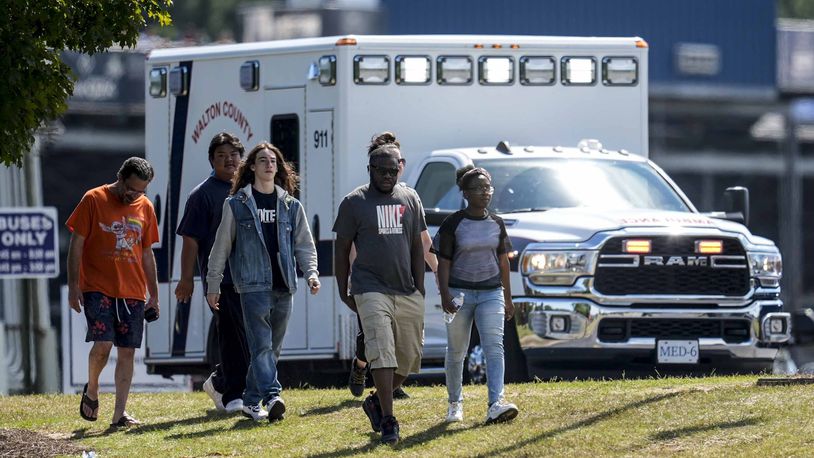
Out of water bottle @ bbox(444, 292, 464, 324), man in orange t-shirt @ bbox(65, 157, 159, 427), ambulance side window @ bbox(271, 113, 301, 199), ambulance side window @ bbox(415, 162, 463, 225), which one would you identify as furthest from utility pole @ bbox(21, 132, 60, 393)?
water bottle @ bbox(444, 292, 464, 324)

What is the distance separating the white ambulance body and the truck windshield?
838 millimetres

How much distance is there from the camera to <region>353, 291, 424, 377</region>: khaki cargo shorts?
1045 centimetres

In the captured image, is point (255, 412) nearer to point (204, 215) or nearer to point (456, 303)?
point (204, 215)

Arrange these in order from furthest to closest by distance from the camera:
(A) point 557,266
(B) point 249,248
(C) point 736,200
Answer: (C) point 736,200
(A) point 557,266
(B) point 249,248

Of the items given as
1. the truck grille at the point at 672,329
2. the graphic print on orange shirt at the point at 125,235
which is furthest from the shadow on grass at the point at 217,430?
the truck grille at the point at 672,329

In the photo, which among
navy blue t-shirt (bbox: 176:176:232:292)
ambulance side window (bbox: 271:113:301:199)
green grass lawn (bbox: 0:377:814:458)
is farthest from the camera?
ambulance side window (bbox: 271:113:301:199)

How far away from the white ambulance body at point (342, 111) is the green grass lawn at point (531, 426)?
2.14 metres

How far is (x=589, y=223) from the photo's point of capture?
13.5 metres

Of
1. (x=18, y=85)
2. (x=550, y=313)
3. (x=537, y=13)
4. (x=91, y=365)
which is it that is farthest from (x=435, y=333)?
(x=537, y=13)

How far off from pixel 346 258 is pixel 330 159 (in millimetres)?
4206

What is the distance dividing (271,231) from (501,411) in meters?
1.88

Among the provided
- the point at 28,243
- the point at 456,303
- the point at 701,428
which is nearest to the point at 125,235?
the point at 456,303

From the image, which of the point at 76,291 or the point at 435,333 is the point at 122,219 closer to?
the point at 76,291

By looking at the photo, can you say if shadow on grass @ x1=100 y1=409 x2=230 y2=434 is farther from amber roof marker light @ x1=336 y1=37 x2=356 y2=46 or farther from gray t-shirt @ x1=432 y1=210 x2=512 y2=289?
amber roof marker light @ x1=336 y1=37 x2=356 y2=46
